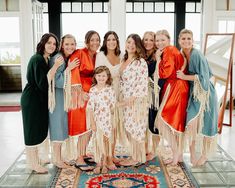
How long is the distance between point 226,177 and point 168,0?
6016 mm

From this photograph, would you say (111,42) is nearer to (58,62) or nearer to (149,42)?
(149,42)

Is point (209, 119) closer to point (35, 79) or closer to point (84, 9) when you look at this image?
point (35, 79)

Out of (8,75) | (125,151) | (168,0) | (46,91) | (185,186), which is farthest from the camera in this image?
(8,75)

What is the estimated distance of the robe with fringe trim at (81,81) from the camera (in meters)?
3.16

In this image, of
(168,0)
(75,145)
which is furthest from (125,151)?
(168,0)

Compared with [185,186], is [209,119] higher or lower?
higher

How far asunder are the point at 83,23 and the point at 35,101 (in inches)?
256

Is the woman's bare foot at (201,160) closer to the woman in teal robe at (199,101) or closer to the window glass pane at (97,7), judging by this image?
the woman in teal robe at (199,101)

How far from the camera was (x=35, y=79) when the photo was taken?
3041mm

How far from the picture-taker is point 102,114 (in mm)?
3104

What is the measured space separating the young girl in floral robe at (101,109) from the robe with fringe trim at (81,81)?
4.3 inches

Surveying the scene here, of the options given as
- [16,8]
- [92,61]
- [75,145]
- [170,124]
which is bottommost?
[75,145]

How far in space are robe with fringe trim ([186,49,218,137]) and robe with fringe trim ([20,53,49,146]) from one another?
1.37 meters

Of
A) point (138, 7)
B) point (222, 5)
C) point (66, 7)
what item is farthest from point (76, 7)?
point (222, 5)
